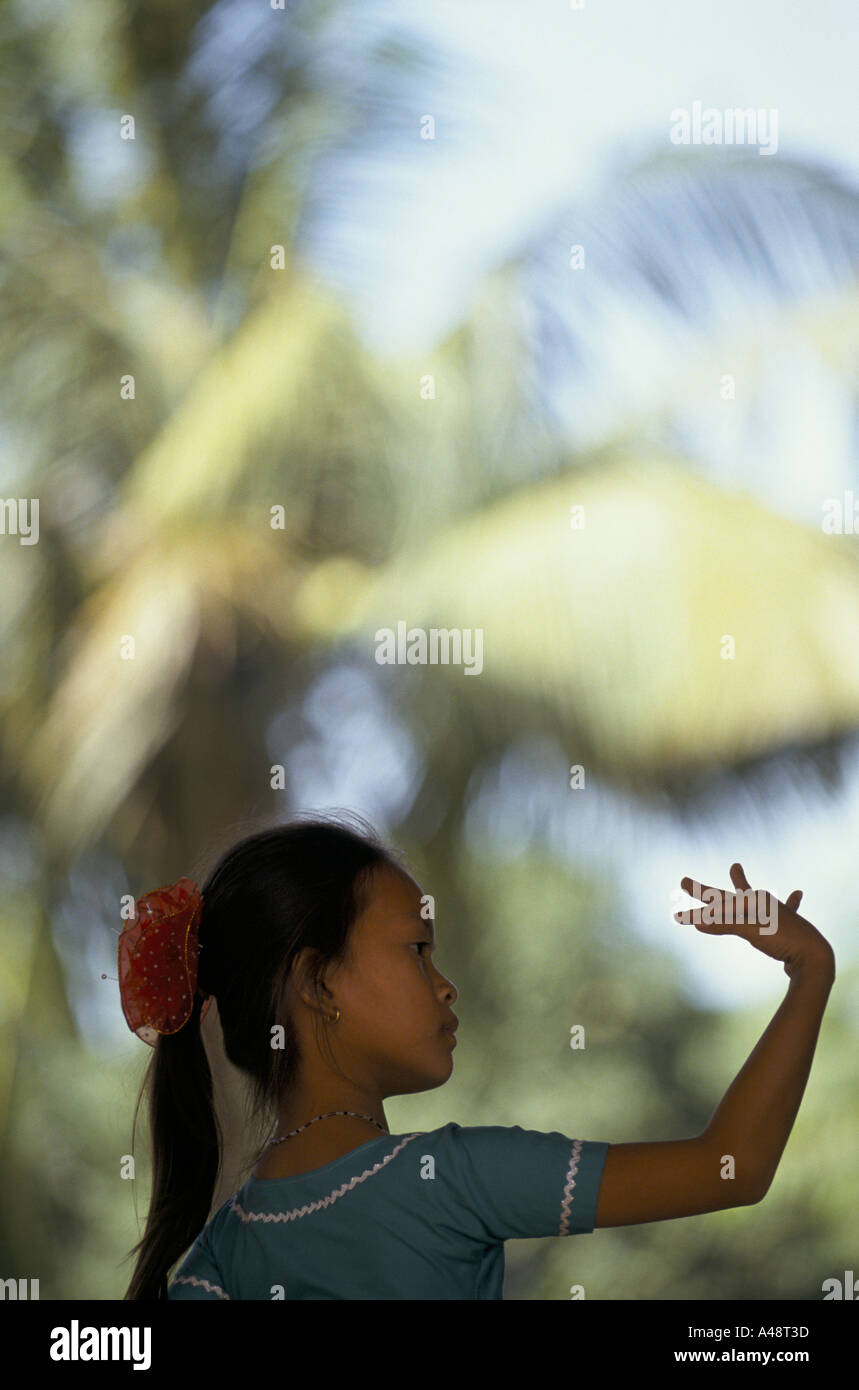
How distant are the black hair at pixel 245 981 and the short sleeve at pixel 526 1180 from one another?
0.15 m

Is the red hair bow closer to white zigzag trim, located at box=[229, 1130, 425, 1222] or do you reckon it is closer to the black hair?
the black hair

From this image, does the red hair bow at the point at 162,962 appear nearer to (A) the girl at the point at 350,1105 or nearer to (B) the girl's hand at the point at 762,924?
(A) the girl at the point at 350,1105

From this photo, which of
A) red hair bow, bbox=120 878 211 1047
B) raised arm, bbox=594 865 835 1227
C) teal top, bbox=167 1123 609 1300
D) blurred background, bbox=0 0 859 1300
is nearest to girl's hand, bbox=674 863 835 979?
raised arm, bbox=594 865 835 1227

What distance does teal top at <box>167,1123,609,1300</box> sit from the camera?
2.66 feet

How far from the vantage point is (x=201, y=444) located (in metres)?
3.75

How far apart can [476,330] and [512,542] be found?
555 mm

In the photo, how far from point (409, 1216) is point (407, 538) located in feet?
10.2

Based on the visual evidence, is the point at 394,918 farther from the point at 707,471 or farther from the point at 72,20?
the point at 72,20

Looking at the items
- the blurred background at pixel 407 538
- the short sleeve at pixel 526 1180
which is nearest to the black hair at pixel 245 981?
the short sleeve at pixel 526 1180

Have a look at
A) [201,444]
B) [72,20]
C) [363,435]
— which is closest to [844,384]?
[363,435]

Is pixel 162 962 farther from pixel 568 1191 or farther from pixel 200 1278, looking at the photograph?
pixel 568 1191

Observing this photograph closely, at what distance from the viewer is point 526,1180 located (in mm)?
811

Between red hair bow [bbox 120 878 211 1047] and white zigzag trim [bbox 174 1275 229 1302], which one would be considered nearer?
white zigzag trim [bbox 174 1275 229 1302]

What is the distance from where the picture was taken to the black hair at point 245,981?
0.93 meters
